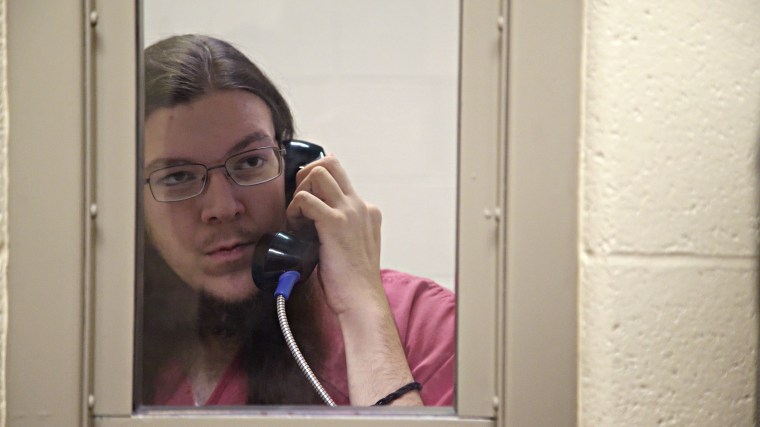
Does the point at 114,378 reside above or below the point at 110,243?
below

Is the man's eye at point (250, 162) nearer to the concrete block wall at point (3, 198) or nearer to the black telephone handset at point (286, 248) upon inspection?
the black telephone handset at point (286, 248)

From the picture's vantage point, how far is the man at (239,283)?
696 millimetres

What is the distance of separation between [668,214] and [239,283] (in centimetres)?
49

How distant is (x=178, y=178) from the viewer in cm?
69

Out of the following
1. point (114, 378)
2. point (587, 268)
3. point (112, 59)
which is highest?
point (112, 59)

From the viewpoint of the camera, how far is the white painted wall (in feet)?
2.28

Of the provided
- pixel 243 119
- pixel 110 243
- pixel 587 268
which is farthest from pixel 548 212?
pixel 110 243

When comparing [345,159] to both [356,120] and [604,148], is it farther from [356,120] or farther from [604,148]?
[604,148]

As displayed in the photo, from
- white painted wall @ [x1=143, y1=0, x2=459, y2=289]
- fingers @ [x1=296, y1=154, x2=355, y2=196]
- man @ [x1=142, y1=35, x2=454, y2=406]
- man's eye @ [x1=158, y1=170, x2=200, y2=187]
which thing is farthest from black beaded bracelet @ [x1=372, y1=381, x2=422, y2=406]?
man's eye @ [x1=158, y1=170, x2=200, y2=187]

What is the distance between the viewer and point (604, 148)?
642 mm

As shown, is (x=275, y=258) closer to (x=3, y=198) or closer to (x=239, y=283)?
(x=239, y=283)

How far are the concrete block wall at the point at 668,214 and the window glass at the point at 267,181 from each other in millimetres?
161

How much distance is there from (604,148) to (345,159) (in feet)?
0.95

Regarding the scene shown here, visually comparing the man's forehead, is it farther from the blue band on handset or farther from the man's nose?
the blue band on handset
